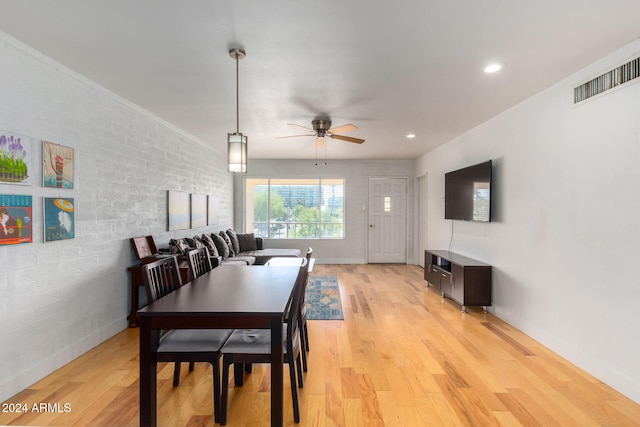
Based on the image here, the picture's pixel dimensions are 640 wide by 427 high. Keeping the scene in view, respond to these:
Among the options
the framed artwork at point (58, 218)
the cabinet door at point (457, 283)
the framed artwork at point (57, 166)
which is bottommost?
the cabinet door at point (457, 283)

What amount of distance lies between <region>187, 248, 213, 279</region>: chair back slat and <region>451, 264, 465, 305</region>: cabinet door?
118 inches

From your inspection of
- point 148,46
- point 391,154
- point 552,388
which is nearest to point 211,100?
point 148,46

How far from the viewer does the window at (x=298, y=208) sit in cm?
803

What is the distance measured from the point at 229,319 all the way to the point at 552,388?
238 centimetres

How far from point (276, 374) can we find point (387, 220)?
6428mm

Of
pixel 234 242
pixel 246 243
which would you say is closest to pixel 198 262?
pixel 234 242

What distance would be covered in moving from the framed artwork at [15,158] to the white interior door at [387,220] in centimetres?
642

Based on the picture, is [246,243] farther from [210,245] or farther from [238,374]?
[238,374]

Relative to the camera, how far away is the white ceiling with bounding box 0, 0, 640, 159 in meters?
1.97

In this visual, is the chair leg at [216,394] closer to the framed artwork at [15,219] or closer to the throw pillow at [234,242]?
the framed artwork at [15,219]

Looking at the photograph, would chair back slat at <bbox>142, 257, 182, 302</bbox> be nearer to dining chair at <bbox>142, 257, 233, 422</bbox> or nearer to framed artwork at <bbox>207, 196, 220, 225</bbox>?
dining chair at <bbox>142, 257, 233, 422</bbox>

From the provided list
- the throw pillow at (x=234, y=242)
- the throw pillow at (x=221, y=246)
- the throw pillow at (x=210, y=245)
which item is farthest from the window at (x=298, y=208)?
the throw pillow at (x=210, y=245)

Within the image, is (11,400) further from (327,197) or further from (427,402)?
(327,197)

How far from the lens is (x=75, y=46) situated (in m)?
2.42
